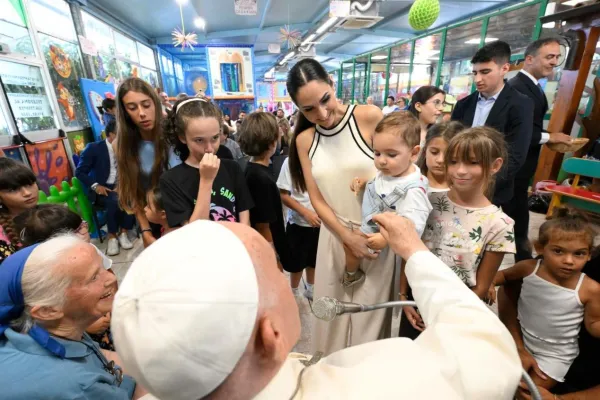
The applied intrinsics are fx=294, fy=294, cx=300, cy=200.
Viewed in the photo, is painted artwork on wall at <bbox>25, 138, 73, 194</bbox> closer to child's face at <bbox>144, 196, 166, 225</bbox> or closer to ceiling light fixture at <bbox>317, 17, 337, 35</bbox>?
child's face at <bbox>144, 196, 166, 225</bbox>

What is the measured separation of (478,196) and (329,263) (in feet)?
2.48

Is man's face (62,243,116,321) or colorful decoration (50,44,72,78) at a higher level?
colorful decoration (50,44,72,78)

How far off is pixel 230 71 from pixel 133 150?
7.72m

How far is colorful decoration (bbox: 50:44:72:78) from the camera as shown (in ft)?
14.6

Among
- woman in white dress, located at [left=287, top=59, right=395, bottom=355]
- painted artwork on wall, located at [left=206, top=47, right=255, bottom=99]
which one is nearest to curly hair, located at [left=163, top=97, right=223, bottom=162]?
woman in white dress, located at [left=287, top=59, right=395, bottom=355]

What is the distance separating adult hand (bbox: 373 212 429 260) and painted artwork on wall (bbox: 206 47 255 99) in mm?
8630

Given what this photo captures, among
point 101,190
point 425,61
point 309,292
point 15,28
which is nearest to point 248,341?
point 309,292

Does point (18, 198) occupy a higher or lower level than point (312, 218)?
higher

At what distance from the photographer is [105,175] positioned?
3418 mm

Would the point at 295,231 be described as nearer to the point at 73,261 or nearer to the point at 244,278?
the point at 73,261

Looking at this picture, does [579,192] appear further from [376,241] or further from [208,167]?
[208,167]

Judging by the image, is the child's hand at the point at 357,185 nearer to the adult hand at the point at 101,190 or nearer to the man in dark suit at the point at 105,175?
the man in dark suit at the point at 105,175

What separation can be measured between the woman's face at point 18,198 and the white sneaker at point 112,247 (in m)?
1.50

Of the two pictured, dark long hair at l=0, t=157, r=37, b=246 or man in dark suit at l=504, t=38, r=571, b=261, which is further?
man in dark suit at l=504, t=38, r=571, b=261
